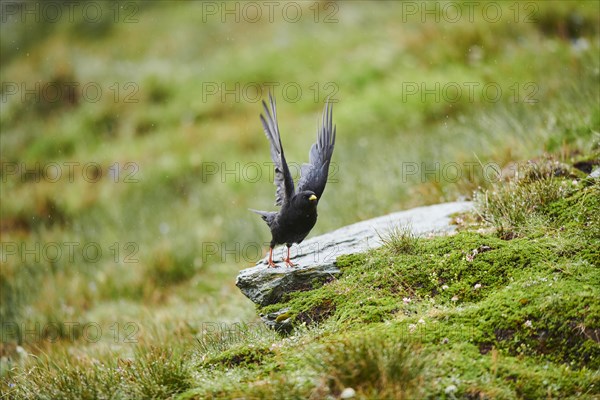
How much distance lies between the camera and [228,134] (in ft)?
35.4

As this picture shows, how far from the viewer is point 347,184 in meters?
7.06

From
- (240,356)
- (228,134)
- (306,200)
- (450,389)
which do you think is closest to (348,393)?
(450,389)

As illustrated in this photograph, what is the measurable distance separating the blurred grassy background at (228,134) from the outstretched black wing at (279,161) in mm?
1365

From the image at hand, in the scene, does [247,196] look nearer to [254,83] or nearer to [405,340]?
[254,83]

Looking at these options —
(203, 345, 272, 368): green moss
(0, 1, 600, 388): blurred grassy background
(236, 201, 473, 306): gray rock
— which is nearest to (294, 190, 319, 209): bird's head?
(236, 201, 473, 306): gray rock

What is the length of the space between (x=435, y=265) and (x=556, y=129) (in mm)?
2921

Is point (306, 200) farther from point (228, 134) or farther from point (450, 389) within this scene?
point (228, 134)

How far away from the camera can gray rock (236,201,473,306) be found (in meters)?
3.88

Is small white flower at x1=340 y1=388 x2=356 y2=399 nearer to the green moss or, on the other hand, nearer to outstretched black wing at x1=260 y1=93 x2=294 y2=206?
the green moss

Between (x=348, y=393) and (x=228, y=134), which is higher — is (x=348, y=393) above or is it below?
below

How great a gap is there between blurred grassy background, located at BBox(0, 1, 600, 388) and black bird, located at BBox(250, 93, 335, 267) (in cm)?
117

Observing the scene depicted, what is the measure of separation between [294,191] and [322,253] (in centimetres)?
55

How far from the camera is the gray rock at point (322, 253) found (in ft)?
12.7

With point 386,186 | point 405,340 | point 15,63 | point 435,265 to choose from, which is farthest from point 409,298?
point 15,63
